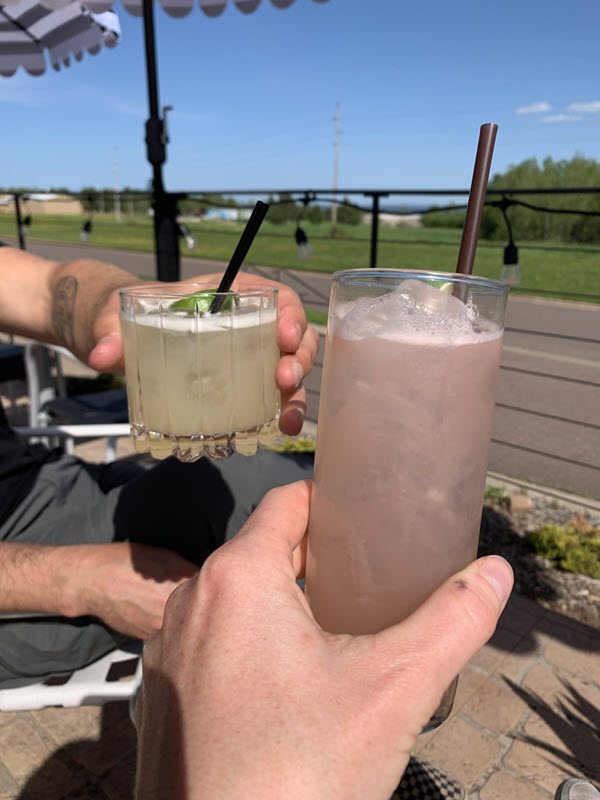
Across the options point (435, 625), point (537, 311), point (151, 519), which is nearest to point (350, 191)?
point (151, 519)

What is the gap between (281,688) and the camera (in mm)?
714

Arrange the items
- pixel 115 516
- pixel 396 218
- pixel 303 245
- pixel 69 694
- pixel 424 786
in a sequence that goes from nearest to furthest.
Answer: pixel 424 786 < pixel 69 694 < pixel 115 516 < pixel 303 245 < pixel 396 218

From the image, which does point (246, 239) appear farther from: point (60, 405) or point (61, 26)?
point (61, 26)

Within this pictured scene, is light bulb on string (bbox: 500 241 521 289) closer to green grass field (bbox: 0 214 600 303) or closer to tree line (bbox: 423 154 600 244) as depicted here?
green grass field (bbox: 0 214 600 303)

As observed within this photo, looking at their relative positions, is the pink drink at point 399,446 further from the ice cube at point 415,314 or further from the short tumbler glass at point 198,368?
the short tumbler glass at point 198,368

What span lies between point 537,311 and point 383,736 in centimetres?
1388

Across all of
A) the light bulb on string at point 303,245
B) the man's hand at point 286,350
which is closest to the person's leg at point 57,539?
the man's hand at point 286,350

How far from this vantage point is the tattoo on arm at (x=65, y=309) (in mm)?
1929

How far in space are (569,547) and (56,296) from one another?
299 centimetres

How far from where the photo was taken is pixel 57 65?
A: 4988 millimetres

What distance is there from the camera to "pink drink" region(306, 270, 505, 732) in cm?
92

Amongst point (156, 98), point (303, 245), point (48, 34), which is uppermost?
point (48, 34)

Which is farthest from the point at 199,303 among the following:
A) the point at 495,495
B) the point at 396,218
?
the point at 396,218

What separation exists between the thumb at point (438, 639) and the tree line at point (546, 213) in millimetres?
12775
